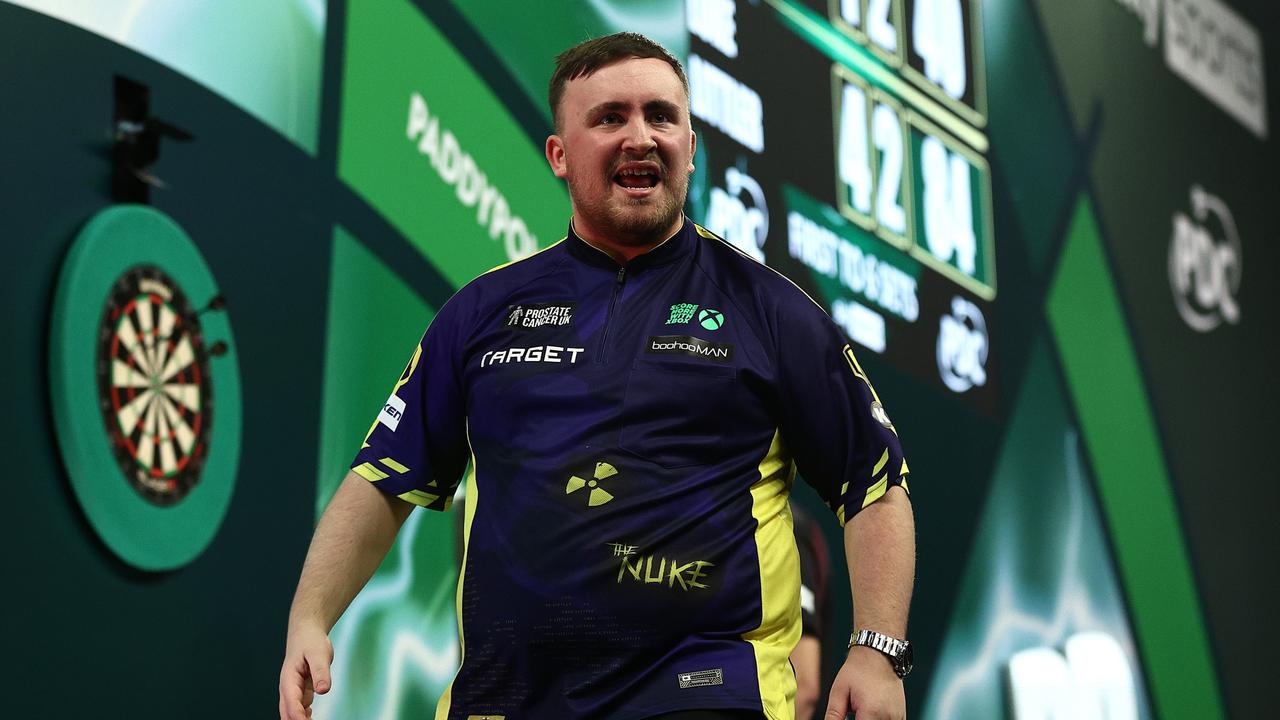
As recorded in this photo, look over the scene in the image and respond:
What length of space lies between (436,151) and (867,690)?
232 cm

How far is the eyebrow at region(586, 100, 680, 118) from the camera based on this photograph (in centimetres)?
201

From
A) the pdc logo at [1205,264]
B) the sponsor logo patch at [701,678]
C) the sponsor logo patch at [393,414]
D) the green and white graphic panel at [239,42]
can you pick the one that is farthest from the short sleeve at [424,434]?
the pdc logo at [1205,264]

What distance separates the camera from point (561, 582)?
72.6 inches

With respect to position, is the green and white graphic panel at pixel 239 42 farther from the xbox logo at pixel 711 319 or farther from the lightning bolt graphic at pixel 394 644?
the xbox logo at pixel 711 319

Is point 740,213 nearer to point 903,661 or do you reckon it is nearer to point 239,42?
point 239,42

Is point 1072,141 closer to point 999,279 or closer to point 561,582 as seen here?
point 999,279

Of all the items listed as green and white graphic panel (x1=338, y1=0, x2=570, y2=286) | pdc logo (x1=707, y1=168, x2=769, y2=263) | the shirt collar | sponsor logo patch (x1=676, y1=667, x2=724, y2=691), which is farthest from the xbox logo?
pdc logo (x1=707, y1=168, x2=769, y2=263)

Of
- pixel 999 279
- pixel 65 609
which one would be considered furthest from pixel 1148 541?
pixel 65 609

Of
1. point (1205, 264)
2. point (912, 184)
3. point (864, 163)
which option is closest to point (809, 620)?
point (864, 163)

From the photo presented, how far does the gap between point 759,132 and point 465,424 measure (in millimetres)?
3001

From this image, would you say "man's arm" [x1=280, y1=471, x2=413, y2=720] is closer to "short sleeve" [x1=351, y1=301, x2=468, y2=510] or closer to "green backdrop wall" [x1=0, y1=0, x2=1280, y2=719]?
"short sleeve" [x1=351, y1=301, x2=468, y2=510]

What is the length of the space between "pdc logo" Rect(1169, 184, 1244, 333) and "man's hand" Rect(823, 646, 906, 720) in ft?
18.9

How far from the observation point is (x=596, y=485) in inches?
73.3

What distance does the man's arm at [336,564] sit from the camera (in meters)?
1.88
